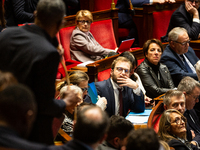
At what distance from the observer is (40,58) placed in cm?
65

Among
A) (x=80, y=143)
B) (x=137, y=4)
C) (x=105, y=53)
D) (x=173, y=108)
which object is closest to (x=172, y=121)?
(x=173, y=108)

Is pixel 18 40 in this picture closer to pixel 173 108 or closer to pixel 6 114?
pixel 6 114

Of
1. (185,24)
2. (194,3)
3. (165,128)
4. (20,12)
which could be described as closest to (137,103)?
(165,128)

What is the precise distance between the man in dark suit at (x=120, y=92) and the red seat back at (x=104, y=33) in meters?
0.83

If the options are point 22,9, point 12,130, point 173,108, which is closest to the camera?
point 12,130

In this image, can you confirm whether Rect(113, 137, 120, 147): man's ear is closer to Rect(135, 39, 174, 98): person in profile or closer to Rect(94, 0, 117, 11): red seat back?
Rect(135, 39, 174, 98): person in profile

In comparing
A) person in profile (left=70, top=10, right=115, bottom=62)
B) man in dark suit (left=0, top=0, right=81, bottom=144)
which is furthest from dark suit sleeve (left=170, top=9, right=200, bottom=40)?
man in dark suit (left=0, top=0, right=81, bottom=144)

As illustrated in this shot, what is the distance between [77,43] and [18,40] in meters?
1.31

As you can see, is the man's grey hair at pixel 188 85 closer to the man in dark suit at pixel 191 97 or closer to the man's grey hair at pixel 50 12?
the man in dark suit at pixel 191 97

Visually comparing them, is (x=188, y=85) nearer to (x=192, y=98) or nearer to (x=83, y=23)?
(x=192, y=98)

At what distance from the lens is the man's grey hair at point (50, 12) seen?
0.68 metres

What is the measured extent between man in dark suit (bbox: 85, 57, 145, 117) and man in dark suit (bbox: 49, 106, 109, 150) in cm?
81

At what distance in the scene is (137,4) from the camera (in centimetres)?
260

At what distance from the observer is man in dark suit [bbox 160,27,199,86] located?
1872 mm
